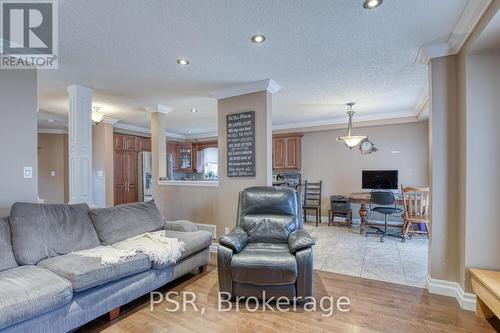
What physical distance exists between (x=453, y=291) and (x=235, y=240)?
7.15 feet

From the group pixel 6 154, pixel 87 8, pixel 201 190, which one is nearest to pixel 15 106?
pixel 6 154

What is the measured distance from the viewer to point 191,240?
2.87 m

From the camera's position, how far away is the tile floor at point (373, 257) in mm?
3057

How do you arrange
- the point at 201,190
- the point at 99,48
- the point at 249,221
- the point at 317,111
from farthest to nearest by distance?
the point at 317,111 → the point at 201,190 → the point at 249,221 → the point at 99,48

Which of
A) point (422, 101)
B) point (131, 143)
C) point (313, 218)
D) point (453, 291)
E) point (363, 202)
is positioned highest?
point (422, 101)

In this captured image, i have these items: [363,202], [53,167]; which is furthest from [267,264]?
[53,167]

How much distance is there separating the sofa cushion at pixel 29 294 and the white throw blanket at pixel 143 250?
34 cm

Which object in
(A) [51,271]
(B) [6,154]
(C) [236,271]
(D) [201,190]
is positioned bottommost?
(C) [236,271]

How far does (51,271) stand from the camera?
1967 millimetres

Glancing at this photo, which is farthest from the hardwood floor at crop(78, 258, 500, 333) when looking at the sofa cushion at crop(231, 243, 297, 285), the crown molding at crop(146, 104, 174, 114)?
the crown molding at crop(146, 104, 174, 114)

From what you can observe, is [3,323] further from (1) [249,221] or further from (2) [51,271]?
(1) [249,221]

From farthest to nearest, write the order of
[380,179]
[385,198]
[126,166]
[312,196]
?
[126,166], [312,196], [380,179], [385,198]

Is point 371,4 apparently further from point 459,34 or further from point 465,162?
point 465,162

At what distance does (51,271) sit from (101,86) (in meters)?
2.57
